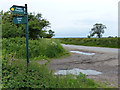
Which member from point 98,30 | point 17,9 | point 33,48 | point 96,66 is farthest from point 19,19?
point 98,30

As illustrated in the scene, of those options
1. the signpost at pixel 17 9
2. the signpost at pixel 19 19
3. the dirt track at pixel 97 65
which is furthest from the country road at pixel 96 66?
the signpost at pixel 17 9

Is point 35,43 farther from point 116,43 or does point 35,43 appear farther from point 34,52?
point 116,43

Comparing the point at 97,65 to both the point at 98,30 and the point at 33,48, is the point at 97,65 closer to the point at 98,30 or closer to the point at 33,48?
the point at 33,48

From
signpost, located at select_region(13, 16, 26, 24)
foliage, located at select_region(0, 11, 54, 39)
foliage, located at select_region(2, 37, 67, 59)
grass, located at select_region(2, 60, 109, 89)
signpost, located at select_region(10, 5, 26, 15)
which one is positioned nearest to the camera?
grass, located at select_region(2, 60, 109, 89)

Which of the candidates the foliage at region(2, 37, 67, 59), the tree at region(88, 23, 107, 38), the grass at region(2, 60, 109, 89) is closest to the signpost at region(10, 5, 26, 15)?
the grass at region(2, 60, 109, 89)

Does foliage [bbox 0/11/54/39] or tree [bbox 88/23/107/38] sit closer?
foliage [bbox 0/11/54/39]

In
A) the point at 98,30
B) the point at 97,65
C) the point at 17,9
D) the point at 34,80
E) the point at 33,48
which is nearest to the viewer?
the point at 34,80

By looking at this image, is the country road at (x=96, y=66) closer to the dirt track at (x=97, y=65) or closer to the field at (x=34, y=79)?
the dirt track at (x=97, y=65)

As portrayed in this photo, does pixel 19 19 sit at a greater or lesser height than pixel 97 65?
greater

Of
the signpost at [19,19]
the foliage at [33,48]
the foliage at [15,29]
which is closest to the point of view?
the signpost at [19,19]

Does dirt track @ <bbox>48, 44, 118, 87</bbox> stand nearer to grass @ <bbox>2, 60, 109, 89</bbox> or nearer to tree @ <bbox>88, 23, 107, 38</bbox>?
grass @ <bbox>2, 60, 109, 89</bbox>

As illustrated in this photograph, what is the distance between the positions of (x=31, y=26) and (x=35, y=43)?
1.88 m

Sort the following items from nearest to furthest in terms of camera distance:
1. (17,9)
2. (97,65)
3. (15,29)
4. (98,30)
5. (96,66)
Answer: (17,9), (96,66), (97,65), (15,29), (98,30)

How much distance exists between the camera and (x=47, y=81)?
3.69 metres
